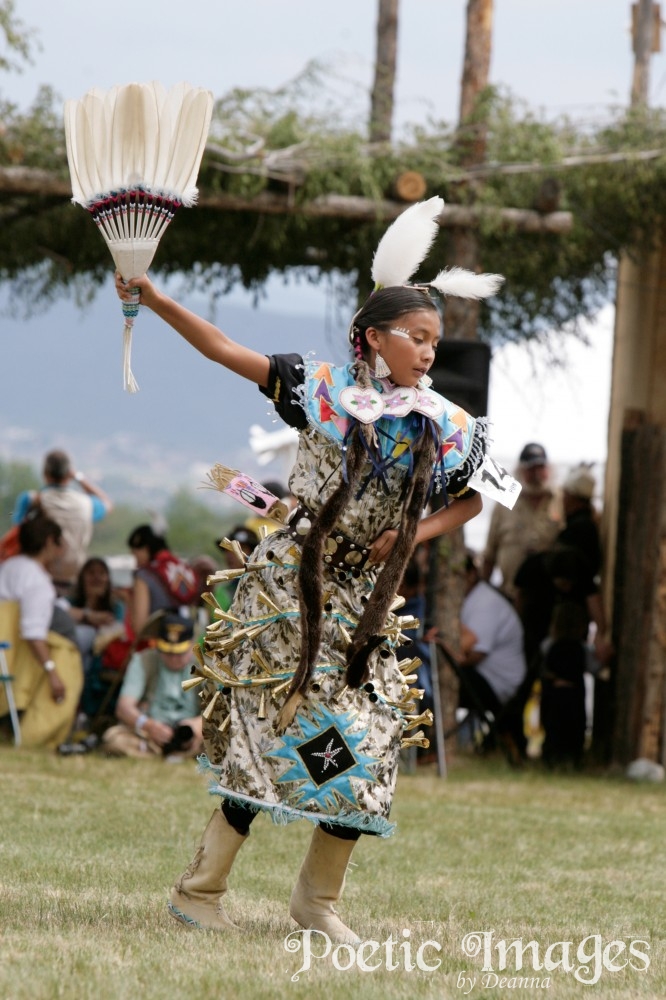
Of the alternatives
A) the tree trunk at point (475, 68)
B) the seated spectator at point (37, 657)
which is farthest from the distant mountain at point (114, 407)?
the seated spectator at point (37, 657)

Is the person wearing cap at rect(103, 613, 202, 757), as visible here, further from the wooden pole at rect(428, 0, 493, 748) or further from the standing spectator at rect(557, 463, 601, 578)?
the standing spectator at rect(557, 463, 601, 578)

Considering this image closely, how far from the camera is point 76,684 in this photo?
30.7 ft

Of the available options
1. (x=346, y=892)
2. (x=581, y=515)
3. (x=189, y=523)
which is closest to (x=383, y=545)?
(x=346, y=892)

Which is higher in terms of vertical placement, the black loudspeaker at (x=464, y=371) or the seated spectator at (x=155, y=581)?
the black loudspeaker at (x=464, y=371)

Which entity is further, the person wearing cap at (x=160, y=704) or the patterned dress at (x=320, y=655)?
the person wearing cap at (x=160, y=704)

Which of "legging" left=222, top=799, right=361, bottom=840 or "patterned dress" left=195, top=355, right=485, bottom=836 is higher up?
"patterned dress" left=195, top=355, right=485, bottom=836

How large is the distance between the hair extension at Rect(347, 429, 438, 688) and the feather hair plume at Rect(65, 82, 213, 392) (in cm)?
85

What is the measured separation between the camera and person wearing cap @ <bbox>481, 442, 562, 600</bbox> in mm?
11141

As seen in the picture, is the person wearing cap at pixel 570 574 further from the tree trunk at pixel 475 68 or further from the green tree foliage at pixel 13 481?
the green tree foliage at pixel 13 481

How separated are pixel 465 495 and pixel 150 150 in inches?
48.3

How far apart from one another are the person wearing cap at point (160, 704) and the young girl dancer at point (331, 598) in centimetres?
487

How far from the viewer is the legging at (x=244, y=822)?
157 inches

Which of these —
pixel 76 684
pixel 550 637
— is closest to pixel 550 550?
pixel 550 637

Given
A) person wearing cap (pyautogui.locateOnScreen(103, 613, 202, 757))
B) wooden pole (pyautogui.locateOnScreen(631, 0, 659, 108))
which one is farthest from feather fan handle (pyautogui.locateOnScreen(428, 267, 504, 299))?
wooden pole (pyautogui.locateOnScreen(631, 0, 659, 108))
